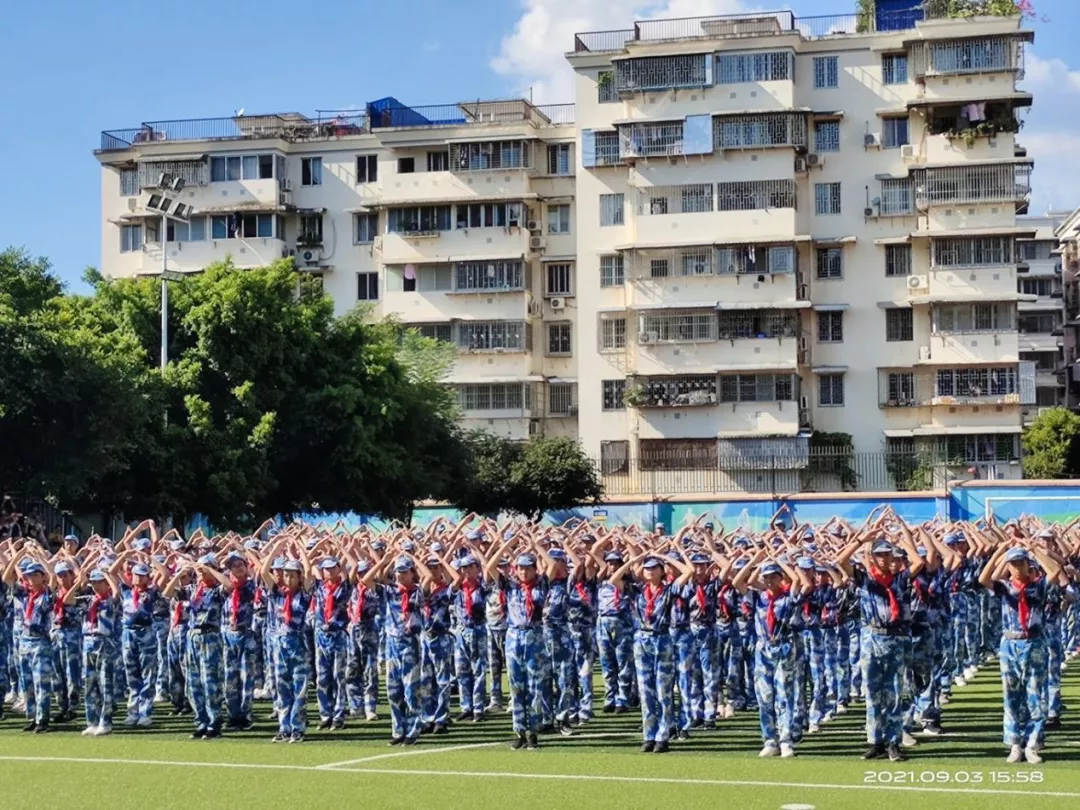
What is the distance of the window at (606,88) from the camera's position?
51.3m

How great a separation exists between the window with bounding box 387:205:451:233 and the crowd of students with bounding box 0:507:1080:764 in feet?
114

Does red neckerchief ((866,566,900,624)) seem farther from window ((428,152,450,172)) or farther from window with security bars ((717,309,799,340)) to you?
window ((428,152,450,172))

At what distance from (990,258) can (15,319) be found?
1172 inches

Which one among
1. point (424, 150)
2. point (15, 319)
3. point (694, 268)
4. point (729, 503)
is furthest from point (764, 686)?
point (424, 150)

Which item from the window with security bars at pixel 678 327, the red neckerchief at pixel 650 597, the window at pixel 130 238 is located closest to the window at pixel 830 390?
the window with security bars at pixel 678 327

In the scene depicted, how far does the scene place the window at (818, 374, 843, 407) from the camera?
5069 cm

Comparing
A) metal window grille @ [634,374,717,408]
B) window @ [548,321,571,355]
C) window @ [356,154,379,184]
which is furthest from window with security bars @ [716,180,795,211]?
window @ [356,154,379,184]

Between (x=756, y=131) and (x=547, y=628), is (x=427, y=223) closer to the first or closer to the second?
(x=756, y=131)

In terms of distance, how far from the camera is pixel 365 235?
181 ft

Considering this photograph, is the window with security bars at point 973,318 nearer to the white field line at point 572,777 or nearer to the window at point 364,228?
the window at point 364,228

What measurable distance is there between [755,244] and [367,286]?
13.4 m

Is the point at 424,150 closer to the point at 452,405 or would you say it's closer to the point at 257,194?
the point at 257,194

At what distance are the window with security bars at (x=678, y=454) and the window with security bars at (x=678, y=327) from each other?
3.00 metres

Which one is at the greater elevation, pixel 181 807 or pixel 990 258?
pixel 990 258
